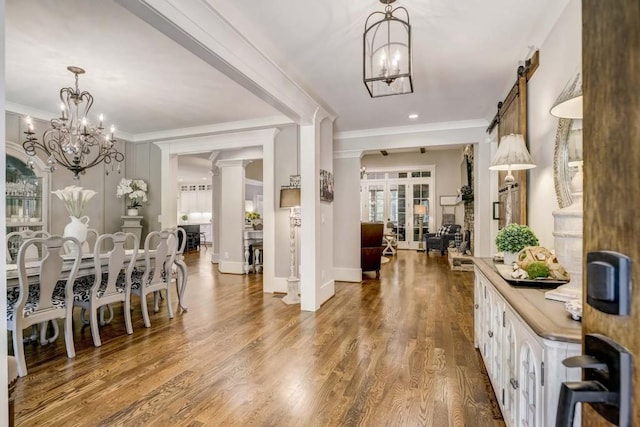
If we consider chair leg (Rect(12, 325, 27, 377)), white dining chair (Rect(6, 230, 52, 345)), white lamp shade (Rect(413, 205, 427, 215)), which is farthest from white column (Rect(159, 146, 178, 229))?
white lamp shade (Rect(413, 205, 427, 215))

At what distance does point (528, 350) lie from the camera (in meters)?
1.34

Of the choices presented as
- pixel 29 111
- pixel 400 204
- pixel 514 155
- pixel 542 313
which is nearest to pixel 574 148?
pixel 514 155

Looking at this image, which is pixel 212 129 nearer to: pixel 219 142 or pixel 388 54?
pixel 219 142

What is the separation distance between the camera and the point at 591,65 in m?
0.52

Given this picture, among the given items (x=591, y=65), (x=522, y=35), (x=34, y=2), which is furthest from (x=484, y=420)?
(x=34, y=2)

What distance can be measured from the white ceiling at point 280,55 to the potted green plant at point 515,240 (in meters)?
1.50

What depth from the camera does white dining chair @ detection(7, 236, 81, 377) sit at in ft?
8.03

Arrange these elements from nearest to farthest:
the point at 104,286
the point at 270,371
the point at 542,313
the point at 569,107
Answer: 1. the point at 542,313
2. the point at 569,107
3. the point at 270,371
4. the point at 104,286

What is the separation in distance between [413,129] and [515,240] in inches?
140

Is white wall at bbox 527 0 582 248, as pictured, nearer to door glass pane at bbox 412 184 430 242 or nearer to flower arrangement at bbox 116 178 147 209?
flower arrangement at bbox 116 178 147 209

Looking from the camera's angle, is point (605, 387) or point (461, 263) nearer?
point (605, 387)

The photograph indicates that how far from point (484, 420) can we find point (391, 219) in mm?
9229

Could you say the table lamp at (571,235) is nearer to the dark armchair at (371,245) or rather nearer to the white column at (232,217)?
the dark armchair at (371,245)

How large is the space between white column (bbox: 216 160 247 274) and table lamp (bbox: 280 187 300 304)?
2.15m
